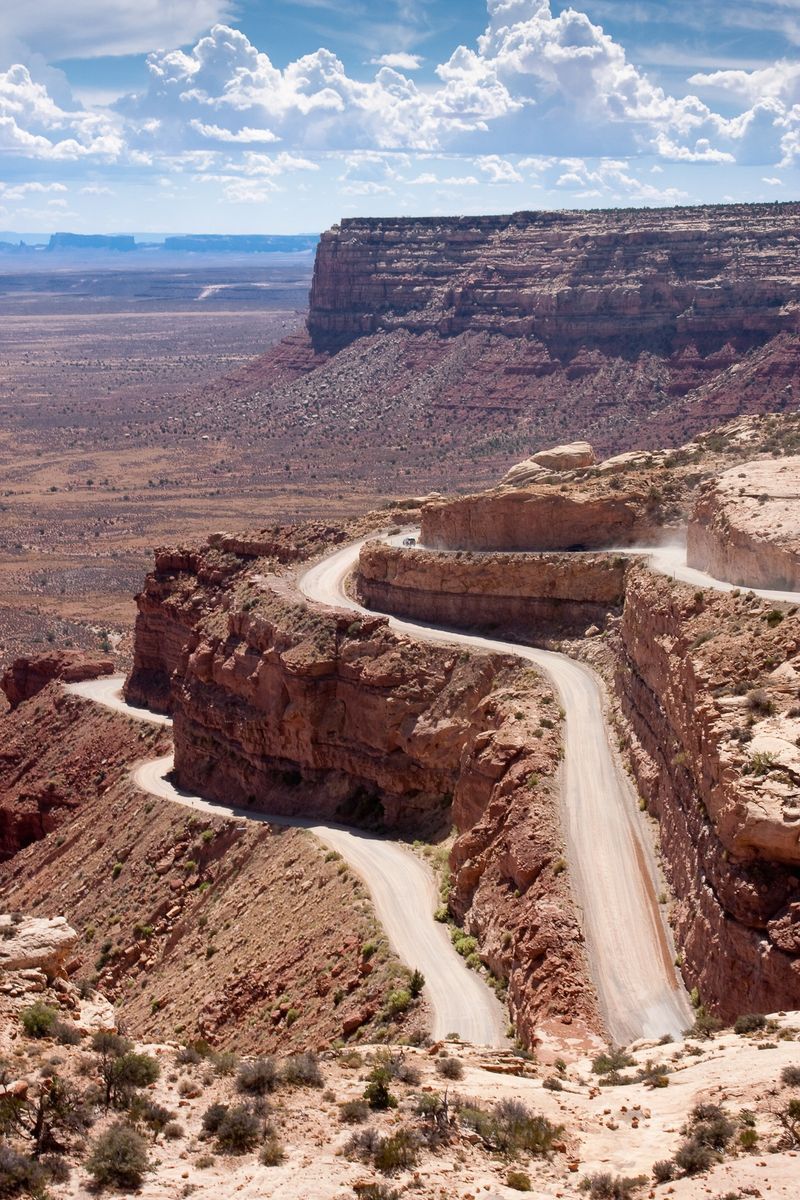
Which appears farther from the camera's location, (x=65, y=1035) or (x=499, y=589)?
(x=499, y=589)

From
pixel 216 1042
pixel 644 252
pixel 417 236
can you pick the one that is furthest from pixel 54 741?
pixel 417 236

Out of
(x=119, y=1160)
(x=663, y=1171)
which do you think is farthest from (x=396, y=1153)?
(x=119, y=1160)

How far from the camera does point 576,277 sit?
154 m

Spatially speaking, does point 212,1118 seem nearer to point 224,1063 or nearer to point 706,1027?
point 224,1063

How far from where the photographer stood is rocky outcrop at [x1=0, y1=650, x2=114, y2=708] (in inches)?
2562

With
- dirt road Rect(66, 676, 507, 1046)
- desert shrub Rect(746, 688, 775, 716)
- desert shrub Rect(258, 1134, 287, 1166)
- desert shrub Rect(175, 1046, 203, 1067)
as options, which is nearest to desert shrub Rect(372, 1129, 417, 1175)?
desert shrub Rect(258, 1134, 287, 1166)

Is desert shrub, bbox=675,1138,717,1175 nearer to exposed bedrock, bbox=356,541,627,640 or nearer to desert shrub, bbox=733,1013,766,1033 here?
desert shrub, bbox=733,1013,766,1033

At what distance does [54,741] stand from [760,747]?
1597 inches

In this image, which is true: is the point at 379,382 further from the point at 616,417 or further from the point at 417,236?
the point at 616,417

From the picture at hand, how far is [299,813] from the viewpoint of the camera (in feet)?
146

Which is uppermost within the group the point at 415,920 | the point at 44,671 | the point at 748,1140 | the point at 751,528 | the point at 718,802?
the point at 751,528

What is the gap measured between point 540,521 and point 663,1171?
31704 mm

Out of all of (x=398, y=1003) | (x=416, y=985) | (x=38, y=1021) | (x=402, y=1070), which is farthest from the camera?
(x=416, y=985)

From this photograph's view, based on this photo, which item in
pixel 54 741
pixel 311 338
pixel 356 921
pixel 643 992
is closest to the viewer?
pixel 643 992
